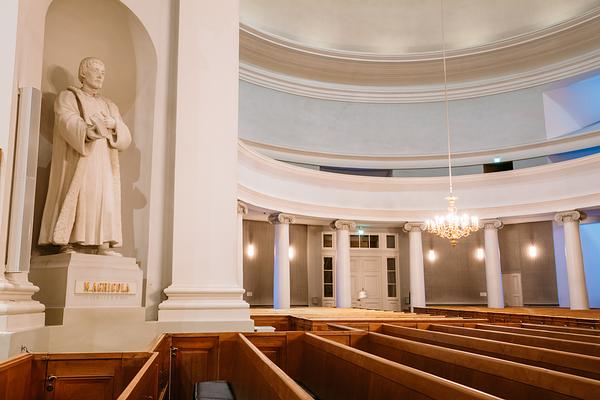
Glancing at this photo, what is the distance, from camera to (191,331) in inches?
177

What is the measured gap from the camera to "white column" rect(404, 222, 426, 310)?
1426 cm

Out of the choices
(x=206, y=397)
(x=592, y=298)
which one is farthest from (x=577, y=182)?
(x=206, y=397)

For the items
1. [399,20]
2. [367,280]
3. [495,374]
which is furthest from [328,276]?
[495,374]

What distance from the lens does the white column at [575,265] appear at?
486 inches

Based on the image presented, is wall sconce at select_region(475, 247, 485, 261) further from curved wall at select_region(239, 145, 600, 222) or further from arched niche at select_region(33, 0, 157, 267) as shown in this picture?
arched niche at select_region(33, 0, 157, 267)

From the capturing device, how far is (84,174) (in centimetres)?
430

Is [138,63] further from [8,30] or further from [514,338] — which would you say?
[514,338]

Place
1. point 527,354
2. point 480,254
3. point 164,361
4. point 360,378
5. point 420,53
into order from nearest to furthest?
point 360,378, point 527,354, point 164,361, point 420,53, point 480,254

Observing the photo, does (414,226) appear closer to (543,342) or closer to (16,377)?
(543,342)

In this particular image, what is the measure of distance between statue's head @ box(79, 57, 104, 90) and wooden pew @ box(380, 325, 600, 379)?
150 inches

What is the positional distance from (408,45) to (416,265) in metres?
7.01

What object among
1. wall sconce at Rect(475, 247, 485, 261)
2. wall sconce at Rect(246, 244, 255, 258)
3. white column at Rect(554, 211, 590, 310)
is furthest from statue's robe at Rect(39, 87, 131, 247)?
wall sconce at Rect(475, 247, 485, 261)

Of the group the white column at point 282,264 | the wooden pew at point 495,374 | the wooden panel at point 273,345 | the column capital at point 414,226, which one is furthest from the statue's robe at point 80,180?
the column capital at point 414,226

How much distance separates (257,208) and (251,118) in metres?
2.97
